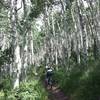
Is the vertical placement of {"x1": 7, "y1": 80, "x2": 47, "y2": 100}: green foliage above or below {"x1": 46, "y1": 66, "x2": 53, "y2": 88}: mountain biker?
below

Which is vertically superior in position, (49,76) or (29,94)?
(49,76)

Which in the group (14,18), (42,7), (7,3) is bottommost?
(14,18)

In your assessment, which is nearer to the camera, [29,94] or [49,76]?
[29,94]

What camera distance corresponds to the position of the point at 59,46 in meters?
54.2

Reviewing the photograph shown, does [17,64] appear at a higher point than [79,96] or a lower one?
higher

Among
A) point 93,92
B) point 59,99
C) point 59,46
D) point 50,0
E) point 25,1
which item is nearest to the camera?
point 93,92

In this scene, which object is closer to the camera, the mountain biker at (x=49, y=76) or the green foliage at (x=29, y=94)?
the green foliage at (x=29, y=94)

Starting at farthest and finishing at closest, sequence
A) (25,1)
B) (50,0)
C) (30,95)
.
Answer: (50,0), (25,1), (30,95)

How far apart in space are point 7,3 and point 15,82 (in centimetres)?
798

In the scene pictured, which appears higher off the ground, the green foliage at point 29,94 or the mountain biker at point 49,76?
the mountain biker at point 49,76

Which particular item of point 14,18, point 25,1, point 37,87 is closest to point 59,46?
point 25,1

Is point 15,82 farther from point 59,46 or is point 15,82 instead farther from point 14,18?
point 59,46

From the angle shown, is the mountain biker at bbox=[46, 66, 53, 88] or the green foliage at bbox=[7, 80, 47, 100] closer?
the green foliage at bbox=[7, 80, 47, 100]

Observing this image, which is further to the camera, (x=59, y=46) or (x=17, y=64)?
(x=59, y=46)
